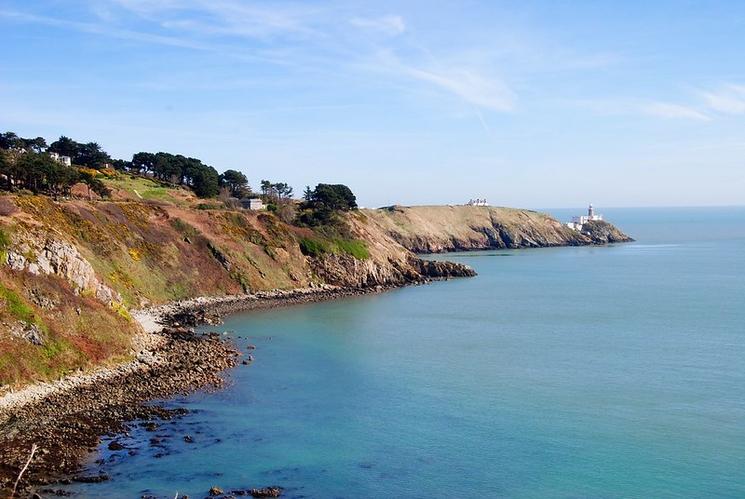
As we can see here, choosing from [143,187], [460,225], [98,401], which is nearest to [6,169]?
[143,187]

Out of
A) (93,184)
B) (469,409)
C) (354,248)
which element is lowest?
(469,409)

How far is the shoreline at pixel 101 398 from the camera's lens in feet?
110

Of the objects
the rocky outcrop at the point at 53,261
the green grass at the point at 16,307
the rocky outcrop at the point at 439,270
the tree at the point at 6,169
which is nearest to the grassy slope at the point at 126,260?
the green grass at the point at 16,307

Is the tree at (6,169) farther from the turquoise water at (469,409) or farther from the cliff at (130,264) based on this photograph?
the turquoise water at (469,409)

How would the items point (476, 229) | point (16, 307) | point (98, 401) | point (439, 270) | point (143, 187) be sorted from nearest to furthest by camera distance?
point (98, 401)
point (16, 307)
point (143, 187)
point (439, 270)
point (476, 229)

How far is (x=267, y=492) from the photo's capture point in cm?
3086

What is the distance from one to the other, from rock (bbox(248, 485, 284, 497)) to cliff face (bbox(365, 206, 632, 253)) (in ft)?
412

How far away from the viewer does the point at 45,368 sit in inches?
1732

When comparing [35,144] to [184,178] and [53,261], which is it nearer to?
[184,178]

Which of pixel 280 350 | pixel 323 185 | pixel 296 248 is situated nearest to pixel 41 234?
pixel 280 350

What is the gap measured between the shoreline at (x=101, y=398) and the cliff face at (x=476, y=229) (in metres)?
98.3

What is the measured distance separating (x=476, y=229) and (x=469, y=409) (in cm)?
13584

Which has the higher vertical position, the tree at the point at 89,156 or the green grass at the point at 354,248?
the tree at the point at 89,156

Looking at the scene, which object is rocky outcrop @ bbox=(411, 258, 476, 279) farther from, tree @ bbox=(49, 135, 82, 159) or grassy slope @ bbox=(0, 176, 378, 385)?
tree @ bbox=(49, 135, 82, 159)
